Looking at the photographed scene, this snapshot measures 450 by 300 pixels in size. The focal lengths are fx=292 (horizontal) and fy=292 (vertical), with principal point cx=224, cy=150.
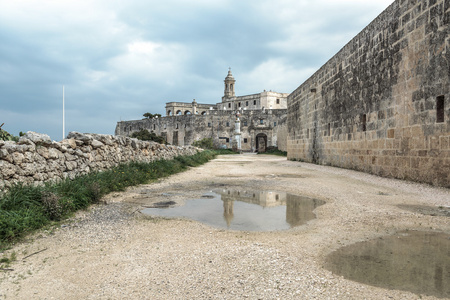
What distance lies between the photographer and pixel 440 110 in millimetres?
6023

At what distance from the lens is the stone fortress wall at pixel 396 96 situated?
19.7 ft

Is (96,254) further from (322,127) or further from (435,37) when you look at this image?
(322,127)

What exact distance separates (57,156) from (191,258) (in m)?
3.84

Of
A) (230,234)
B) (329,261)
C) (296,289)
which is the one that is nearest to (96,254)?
(230,234)

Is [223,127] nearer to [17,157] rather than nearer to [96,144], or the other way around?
[96,144]

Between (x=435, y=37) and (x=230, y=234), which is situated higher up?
(x=435, y=37)

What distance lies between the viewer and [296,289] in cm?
194

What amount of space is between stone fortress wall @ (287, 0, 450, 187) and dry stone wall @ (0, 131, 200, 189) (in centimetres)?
721

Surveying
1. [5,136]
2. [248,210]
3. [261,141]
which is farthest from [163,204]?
[261,141]

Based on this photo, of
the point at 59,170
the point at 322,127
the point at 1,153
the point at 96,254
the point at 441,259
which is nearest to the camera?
the point at 441,259

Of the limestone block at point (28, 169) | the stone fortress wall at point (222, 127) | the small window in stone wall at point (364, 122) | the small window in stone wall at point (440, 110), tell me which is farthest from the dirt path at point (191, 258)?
the stone fortress wall at point (222, 127)

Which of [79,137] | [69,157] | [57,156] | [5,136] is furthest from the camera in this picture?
[79,137]

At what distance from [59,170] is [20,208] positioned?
1.82 metres

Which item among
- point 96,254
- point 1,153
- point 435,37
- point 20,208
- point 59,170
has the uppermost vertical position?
point 435,37
